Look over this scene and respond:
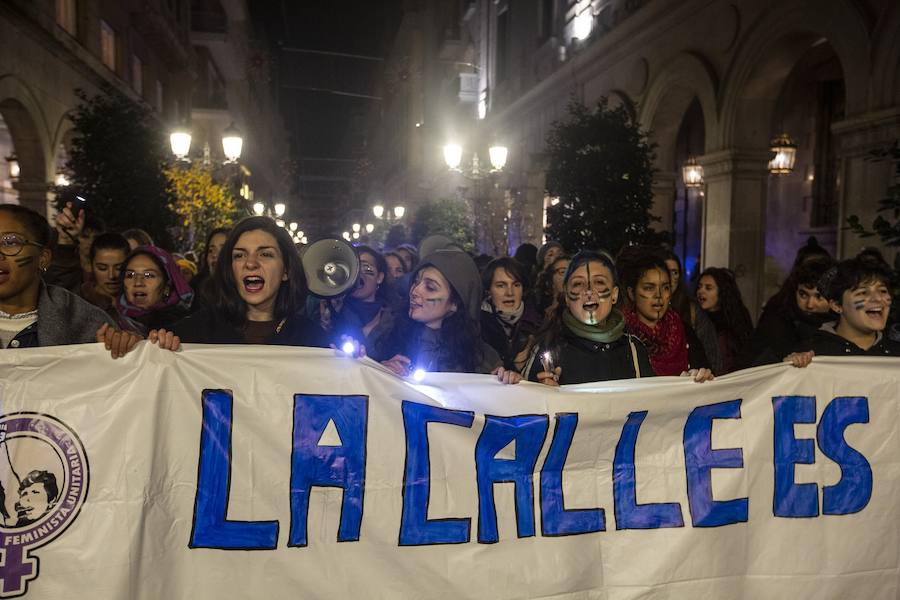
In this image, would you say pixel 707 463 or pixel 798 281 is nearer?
pixel 707 463

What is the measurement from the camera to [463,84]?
28.8 metres

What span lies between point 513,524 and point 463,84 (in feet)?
87.8

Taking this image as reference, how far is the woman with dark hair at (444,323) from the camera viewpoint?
4.27 meters

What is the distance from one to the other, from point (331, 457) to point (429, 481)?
1.37 feet

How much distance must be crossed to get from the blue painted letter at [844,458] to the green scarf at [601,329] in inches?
39.5

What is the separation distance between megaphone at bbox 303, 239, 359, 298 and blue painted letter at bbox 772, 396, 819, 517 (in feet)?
9.04

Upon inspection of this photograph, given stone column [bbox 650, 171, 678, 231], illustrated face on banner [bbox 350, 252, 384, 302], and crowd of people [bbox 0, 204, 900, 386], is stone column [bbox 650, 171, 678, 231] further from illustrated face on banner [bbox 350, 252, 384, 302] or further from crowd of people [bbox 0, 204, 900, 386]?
illustrated face on banner [bbox 350, 252, 384, 302]

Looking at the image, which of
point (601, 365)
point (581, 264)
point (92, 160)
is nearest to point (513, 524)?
point (601, 365)

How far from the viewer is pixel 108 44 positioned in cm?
1930

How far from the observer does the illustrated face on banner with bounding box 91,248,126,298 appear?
507 centimetres

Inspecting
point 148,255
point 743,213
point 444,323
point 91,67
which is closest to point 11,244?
point 148,255

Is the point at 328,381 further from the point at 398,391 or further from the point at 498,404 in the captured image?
the point at 498,404

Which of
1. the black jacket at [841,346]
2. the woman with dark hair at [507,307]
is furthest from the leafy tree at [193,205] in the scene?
the black jacket at [841,346]

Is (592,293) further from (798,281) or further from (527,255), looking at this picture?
(527,255)
